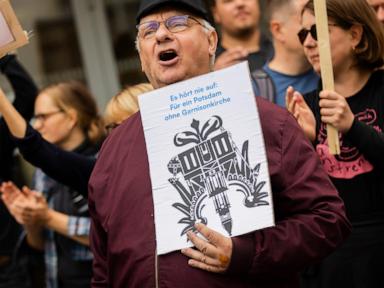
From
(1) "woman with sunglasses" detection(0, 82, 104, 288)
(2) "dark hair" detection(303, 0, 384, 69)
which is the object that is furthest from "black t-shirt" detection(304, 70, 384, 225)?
(1) "woman with sunglasses" detection(0, 82, 104, 288)

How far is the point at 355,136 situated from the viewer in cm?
307

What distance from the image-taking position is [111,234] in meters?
2.80

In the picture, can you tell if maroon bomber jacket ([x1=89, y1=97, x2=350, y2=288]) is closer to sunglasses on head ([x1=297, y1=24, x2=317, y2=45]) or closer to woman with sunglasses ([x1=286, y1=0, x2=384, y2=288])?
woman with sunglasses ([x1=286, y1=0, x2=384, y2=288])

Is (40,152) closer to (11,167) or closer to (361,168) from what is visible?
(11,167)

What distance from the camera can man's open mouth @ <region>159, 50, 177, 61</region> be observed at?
9.37ft

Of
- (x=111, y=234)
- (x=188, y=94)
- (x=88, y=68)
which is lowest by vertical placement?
(x=111, y=234)

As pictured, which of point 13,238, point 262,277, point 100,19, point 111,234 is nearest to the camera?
point 262,277

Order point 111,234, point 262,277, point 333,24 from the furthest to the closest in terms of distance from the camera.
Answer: point 333,24, point 111,234, point 262,277

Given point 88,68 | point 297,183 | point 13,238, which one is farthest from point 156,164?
point 88,68

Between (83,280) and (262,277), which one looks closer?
(262,277)

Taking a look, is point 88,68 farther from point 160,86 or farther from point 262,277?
point 262,277

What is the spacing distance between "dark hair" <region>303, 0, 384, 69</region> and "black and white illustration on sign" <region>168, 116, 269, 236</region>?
0.98 metres

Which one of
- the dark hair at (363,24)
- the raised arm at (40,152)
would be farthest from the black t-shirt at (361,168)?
the raised arm at (40,152)

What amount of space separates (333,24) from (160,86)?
2.77 ft
